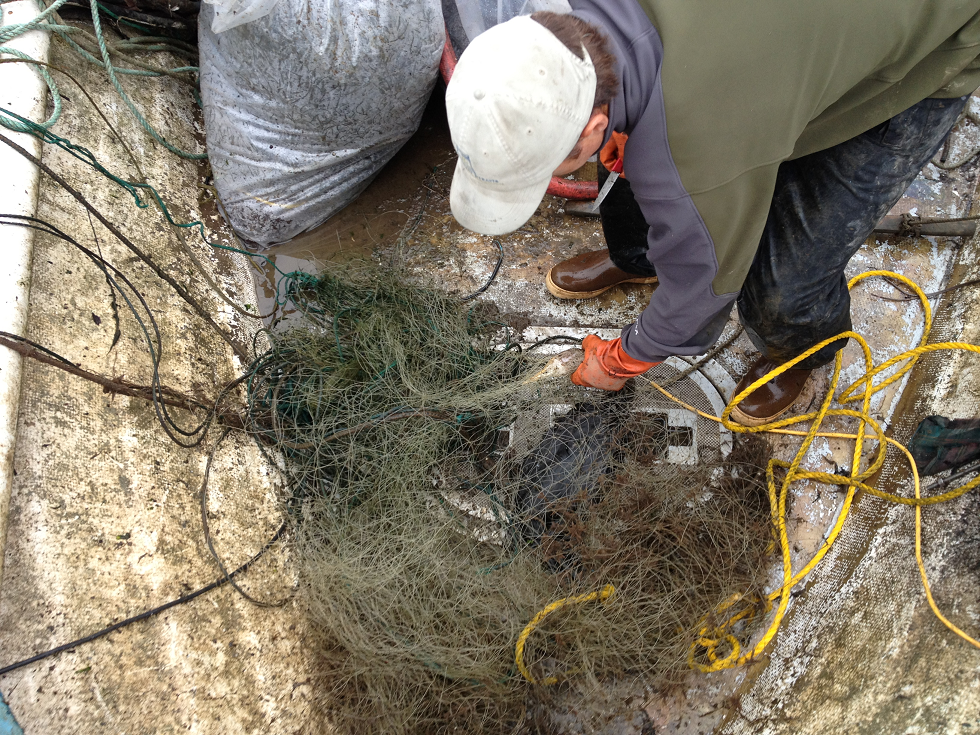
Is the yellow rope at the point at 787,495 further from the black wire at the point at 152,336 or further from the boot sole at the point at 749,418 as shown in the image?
the black wire at the point at 152,336

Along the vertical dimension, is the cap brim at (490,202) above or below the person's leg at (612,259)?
above

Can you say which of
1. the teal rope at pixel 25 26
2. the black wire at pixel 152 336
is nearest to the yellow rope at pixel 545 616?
the black wire at pixel 152 336

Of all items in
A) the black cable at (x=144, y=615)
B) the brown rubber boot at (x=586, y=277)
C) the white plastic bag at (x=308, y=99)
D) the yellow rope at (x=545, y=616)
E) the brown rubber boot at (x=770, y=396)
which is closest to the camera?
the black cable at (x=144, y=615)

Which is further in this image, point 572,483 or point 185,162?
point 185,162

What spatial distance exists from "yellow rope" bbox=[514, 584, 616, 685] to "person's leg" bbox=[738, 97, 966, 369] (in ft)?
3.20

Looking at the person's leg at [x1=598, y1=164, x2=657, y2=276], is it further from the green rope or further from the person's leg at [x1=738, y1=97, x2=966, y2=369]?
the green rope

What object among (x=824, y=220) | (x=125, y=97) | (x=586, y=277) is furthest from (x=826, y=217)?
(x=125, y=97)

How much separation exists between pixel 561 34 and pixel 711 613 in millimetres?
1566

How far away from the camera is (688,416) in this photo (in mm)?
2098

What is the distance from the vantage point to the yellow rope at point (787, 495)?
1.67 metres

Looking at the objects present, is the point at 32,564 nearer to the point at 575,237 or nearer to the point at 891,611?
the point at 575,237

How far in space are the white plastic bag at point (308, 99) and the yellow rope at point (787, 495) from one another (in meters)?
1.45

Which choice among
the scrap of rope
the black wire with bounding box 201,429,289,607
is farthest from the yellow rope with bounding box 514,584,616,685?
the black wire with bounding box 201,429,289,607

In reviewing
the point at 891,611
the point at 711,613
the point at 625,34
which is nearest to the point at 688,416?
the point at 711,613
